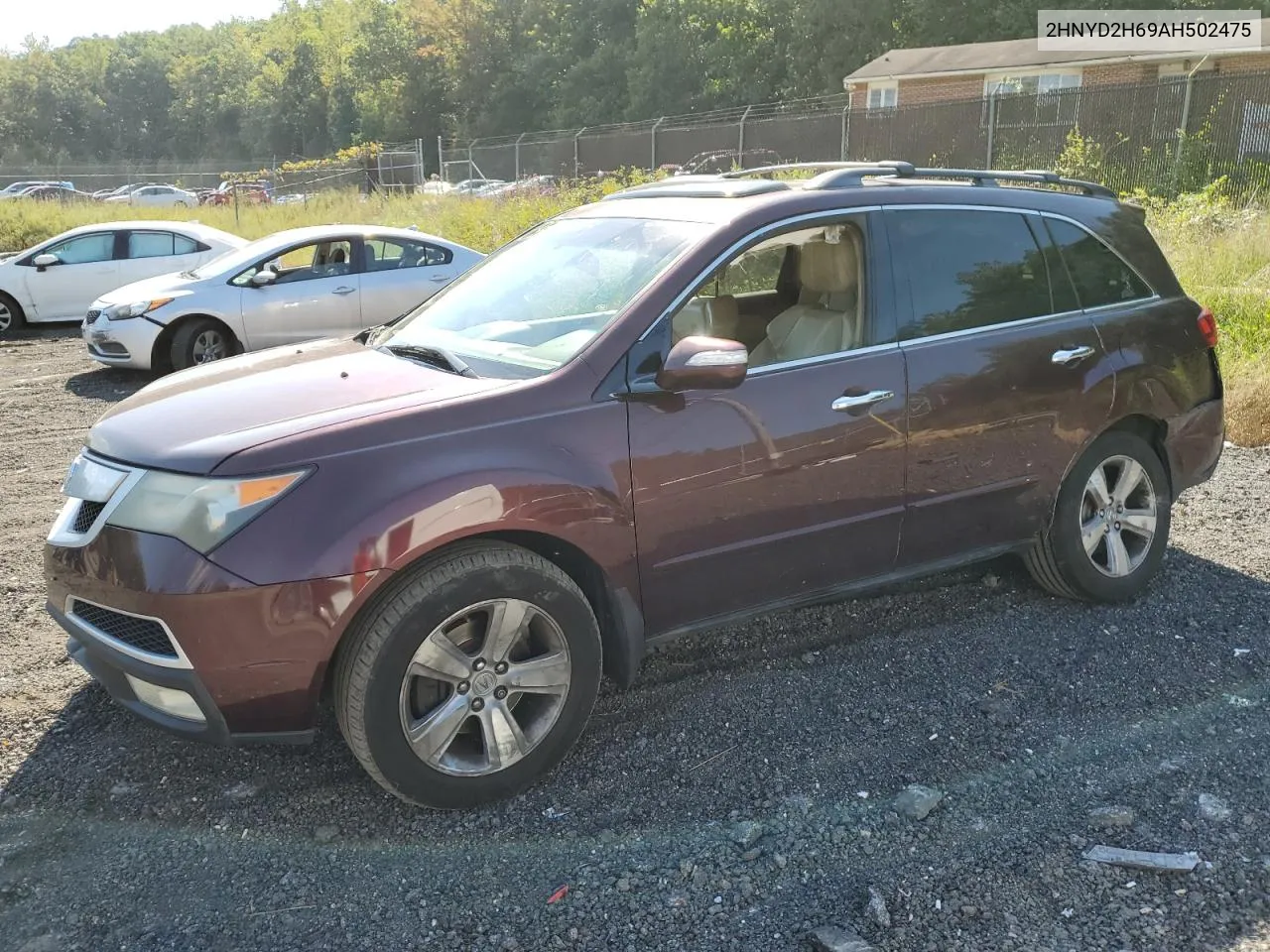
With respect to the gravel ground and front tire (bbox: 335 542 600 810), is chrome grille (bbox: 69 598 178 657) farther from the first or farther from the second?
the gravel ground

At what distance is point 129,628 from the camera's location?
2887 millimetres

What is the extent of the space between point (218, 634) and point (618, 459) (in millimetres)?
1265

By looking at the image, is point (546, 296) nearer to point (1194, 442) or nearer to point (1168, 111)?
point (1194, 442)

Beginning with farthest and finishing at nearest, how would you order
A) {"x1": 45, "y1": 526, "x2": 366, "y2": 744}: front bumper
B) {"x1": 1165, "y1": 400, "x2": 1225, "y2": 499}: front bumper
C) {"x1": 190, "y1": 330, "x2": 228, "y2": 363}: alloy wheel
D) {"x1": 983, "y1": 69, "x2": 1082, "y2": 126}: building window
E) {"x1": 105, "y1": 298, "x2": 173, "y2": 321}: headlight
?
{"x1": 983, "y1": 69, "x2": 1082, "y2": 126}: building window, {"x1": 190, "y1": 330, "x2": 228, "y2": 363}: alloy wheel, {"x1": 105, "y1": 298, "x2": 173, "y2": 321}: headlight, {"x1": 1165, "y1": 400, "x2": 1225, "y2": 499}: front bumper, {"x1": 45, "y1": 526, "x2": 366, "y2": 744}: front bumper

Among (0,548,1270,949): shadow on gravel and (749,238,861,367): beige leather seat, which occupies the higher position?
(749,238,861,367): beige leather seat

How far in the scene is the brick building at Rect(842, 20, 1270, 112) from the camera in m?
29.2

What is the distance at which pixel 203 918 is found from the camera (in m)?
2.65

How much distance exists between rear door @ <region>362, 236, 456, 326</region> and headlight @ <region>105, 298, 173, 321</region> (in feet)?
6.34

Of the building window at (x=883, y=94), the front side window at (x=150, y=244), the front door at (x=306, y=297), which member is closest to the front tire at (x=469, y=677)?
the front door at (x=306, y=297)

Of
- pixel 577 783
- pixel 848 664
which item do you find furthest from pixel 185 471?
pixel 848 664

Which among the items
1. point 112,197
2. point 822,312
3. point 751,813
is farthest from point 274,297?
point 112,197

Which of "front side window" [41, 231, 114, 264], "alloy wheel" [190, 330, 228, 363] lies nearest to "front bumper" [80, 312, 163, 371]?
"alloy wheel" [190, 330, 228, 363]

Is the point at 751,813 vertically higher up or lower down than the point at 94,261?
lower down

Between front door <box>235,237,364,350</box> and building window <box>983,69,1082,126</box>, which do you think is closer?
front door <box>235,237,364,350</box>
